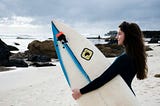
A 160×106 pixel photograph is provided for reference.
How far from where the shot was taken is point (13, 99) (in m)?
8.41

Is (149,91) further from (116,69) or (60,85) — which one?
(116,69)

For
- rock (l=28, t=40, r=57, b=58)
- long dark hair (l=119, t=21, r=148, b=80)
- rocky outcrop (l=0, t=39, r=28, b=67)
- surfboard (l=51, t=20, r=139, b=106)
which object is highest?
long dark hair (l=119, t=21, r=148, b=80)

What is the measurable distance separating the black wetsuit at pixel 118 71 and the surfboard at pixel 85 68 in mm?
86

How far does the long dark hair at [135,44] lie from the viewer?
3352 mm

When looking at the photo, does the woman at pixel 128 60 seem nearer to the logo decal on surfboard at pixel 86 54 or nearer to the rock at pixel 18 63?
the logo decal on surfboard at pixel 86 54

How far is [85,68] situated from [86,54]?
0.20 m

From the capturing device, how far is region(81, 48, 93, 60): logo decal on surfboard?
400cm

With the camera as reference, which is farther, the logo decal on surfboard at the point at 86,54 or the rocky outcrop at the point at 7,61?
the rocky outcrop at the point at 7,61

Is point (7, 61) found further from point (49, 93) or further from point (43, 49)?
point (49, 93)

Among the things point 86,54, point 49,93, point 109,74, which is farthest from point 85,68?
point 49,93

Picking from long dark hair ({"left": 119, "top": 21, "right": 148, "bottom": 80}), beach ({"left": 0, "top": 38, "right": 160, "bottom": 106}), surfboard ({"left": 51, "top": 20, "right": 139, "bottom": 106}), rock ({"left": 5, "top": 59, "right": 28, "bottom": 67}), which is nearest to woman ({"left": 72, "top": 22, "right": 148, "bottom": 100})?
long dark hair ({"left": 119, "top": 21, "right": 148, "bottom": 80})

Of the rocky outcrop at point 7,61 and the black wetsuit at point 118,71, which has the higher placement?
the black wetsuit at point 118,71

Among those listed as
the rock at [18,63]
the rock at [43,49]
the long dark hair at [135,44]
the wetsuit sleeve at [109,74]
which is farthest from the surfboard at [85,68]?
the rock at [43,49]

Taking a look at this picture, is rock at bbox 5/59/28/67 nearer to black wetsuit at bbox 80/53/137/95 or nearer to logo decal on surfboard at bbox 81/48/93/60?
logo decal on surfboard at bbox 81/48/93/60
